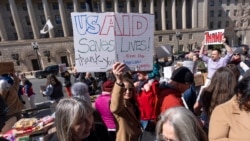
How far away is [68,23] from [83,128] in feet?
159

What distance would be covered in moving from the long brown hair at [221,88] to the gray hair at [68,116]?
62.7 inches

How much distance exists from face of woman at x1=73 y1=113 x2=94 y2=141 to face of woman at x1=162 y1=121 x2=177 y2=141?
0.65 metres

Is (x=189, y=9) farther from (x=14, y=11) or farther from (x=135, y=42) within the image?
(x=135, y=42)

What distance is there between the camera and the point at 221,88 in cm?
236

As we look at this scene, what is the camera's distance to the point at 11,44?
4053cm

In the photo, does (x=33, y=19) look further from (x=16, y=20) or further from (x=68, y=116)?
(x=68, y=116)

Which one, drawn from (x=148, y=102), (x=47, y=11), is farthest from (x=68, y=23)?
(x=148, y=102)

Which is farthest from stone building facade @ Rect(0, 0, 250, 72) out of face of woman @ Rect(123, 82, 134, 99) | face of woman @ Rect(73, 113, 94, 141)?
face of woman @ Rect(73, 113, 94, 141)

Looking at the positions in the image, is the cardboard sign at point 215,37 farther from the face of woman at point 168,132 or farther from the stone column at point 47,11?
the stone column at point 47,11

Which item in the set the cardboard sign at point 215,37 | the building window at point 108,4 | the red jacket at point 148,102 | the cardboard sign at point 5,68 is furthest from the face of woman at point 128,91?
the building window at point 108,4

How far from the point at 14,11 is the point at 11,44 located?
737 centimetres

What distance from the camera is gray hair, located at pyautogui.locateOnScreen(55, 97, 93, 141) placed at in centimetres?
162

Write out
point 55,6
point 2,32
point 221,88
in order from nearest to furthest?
point 221,88
point 2,32
point 55,6

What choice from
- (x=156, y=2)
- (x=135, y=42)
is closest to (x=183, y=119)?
(x=135, y=42)
